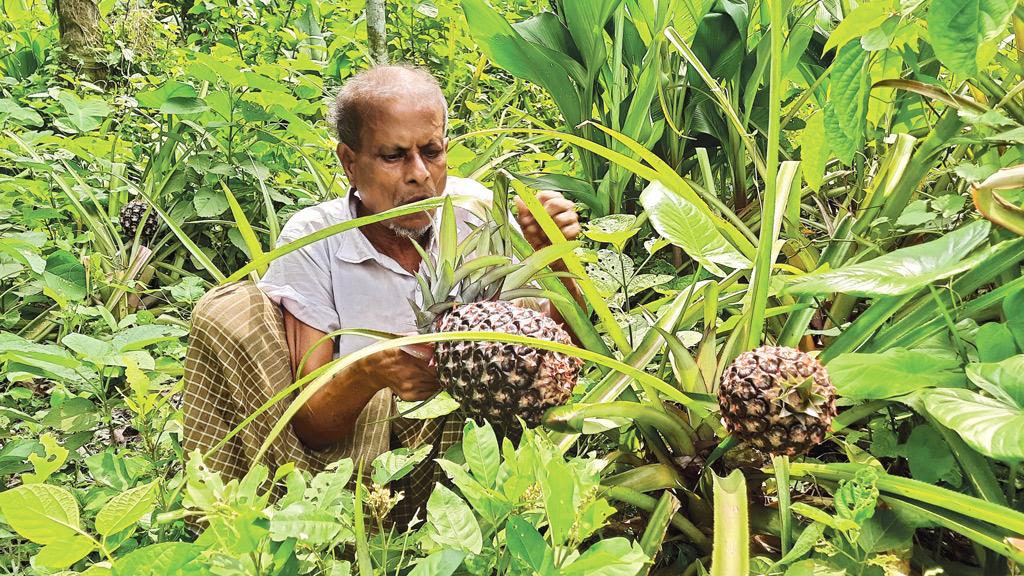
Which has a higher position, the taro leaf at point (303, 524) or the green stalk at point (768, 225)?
the green stalk at point (768, 225)

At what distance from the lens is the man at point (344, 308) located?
4.72 ft

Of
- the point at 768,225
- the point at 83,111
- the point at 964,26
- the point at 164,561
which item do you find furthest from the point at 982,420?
the point at 83,111

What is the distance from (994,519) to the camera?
2.49 feet

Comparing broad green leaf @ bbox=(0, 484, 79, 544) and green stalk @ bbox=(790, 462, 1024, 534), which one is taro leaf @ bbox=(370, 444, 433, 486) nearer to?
broad green leaf @ bbox=(0, 484, 79, 544)

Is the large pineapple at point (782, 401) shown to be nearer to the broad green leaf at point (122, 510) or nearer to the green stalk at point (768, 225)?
the green stalk at point (768, 225)

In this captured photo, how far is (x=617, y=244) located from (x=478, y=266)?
22cm

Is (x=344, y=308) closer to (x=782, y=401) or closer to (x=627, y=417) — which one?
(x=627, y=417)

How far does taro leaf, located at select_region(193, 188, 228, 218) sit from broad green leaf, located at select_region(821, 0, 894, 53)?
2.27 meters

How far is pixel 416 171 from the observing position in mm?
1550

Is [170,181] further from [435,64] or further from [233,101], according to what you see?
[435,64]

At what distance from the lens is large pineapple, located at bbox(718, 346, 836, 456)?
2.70ft

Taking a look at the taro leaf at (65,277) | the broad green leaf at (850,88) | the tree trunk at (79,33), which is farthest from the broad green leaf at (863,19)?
the tree trunk at (79,33)

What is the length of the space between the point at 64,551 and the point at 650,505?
0.67m

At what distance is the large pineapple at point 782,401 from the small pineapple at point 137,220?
269 centimetres
